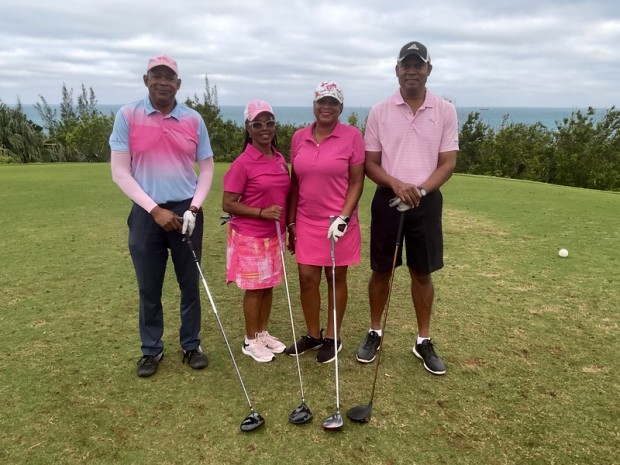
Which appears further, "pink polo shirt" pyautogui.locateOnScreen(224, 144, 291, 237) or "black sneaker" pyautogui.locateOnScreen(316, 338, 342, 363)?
"black sneaker" pyautogui.locateOnScreen(316, 338, 342, 363)

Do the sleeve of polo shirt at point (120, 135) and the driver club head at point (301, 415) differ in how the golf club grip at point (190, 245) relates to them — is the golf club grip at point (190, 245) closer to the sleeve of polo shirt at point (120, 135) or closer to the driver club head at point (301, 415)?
the sleeve of polo shirt at point (120, 135)

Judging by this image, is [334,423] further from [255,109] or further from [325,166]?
[255,109]

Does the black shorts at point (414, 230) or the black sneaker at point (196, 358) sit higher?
the black shorts at point (414, 230)

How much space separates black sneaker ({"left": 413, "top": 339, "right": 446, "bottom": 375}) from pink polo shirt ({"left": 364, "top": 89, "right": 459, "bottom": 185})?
102 centimetres

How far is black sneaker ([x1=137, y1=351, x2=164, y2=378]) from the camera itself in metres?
2.88

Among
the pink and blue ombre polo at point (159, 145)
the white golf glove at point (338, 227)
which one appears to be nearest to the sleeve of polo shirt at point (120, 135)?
the pink and blue ombre polo at point (159, 145)

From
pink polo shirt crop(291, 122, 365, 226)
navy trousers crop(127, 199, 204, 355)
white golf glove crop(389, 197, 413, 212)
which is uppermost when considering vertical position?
pink polo shirt crop(291, 122, 365, 226)

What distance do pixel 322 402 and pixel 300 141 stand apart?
1491 mm

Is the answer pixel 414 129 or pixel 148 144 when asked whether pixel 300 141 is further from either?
pixel 148 144

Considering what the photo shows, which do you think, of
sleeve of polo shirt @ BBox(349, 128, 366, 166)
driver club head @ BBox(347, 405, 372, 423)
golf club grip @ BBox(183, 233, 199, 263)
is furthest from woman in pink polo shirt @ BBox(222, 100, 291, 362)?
driver club head @ BBox(347, 405, 372, 423)

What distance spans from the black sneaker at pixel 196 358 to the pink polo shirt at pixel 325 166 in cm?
107

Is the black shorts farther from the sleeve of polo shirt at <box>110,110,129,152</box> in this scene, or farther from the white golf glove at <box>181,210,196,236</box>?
the sleeve of polo shirt at <box>110,110,129,152</box>

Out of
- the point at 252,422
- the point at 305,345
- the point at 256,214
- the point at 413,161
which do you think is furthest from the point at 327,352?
the point at 413,161

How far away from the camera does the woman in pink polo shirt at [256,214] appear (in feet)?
9.47
